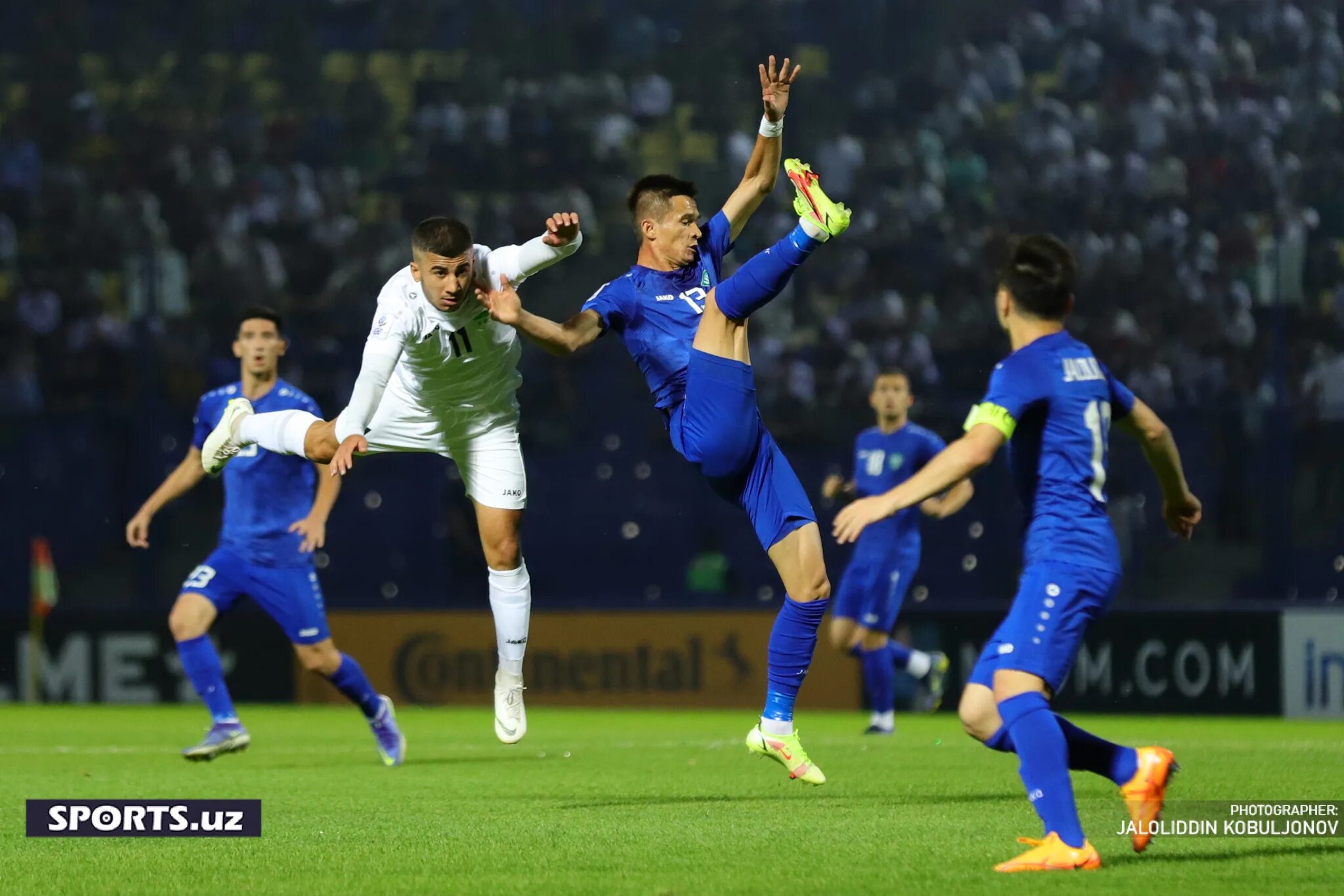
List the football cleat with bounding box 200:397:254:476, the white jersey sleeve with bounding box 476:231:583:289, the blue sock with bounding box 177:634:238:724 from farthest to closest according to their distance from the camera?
the blue sock with bounding box 177:634:238:724 → the football cleat with bounding box 200:397:254:476 → the white jersey sleeve with bounding box 476:231:583:289

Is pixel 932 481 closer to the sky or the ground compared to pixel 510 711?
closer to the sky

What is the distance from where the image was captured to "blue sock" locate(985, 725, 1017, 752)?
539cm

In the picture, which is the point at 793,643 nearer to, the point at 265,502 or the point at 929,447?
the point at 265,502

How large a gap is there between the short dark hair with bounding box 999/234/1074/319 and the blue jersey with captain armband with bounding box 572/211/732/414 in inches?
90.4

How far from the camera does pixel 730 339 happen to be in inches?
271

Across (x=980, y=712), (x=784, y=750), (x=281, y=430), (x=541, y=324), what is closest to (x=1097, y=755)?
(x=980, y=712)

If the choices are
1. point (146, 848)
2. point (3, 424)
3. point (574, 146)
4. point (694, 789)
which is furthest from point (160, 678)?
point (146, 848)

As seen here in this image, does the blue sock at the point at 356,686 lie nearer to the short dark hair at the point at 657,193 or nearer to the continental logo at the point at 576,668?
the short dark hair at the point at 657,193

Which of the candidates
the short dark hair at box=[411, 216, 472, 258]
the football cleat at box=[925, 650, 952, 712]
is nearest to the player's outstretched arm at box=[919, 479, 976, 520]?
the football cleat at box=[925, 650, 952, 712]

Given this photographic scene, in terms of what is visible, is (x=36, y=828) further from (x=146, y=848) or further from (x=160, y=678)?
(x=160, y=678)

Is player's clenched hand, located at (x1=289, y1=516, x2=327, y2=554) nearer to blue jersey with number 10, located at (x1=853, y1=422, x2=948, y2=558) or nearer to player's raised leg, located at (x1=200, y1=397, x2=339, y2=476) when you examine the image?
player's raised leg, located at (x1=200, y1=397, x2=339, y2=476)

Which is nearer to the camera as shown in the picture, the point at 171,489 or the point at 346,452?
the point at 346,452

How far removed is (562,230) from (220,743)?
12.0 ft

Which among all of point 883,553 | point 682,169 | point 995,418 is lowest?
point 883,553
